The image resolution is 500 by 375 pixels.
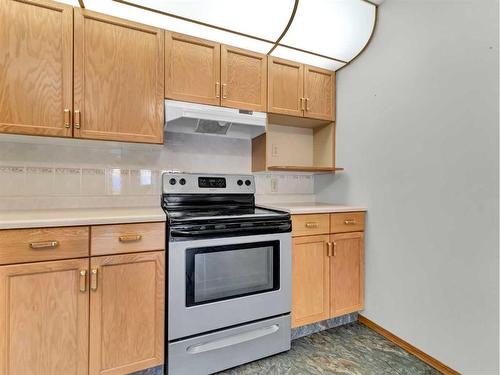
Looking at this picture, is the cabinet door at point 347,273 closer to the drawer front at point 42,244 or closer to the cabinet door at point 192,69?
the cabinet door at point 192,69

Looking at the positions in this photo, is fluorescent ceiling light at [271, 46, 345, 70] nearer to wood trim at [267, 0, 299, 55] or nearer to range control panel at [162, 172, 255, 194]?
wood trim at [267, 0, 299, 55]

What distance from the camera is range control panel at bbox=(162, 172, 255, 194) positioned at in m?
1.88

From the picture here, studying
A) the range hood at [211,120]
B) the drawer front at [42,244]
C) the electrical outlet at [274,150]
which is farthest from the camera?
the electrical outlet at [274,150]

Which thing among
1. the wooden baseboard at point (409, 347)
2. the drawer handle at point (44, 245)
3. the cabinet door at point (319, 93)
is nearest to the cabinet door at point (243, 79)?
the cabinet door at point (319, 93)

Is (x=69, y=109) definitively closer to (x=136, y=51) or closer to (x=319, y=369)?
(x=136, y=51)

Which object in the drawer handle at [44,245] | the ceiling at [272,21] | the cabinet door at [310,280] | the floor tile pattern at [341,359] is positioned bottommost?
the floor tile pattern at [341,359]

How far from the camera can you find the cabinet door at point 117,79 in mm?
1541

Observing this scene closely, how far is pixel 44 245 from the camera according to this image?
1.22 meters

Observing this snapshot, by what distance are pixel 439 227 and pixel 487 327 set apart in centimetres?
55

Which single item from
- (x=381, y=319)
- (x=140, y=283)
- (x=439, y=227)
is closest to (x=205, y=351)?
(x=140, y=283)

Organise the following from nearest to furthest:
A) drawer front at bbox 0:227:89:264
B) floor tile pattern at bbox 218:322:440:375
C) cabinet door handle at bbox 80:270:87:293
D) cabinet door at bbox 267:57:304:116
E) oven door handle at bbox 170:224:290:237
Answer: drawer front at bbox 0:227:89:264 → cabinet door handle at bbox 80:270:87:293 → oven door handle at bbox 170:224:290:237 → floor tile pattern at bbox 218:322:440:375 → cabinet door at bbox 267:57:304:116

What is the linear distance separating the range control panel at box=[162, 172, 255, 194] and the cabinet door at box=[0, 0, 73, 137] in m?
0.67

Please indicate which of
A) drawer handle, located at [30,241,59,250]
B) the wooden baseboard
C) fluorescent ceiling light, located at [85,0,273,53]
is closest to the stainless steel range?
drawer handle, located at [30,241,59,250]

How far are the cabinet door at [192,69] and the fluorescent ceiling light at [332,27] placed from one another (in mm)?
585
